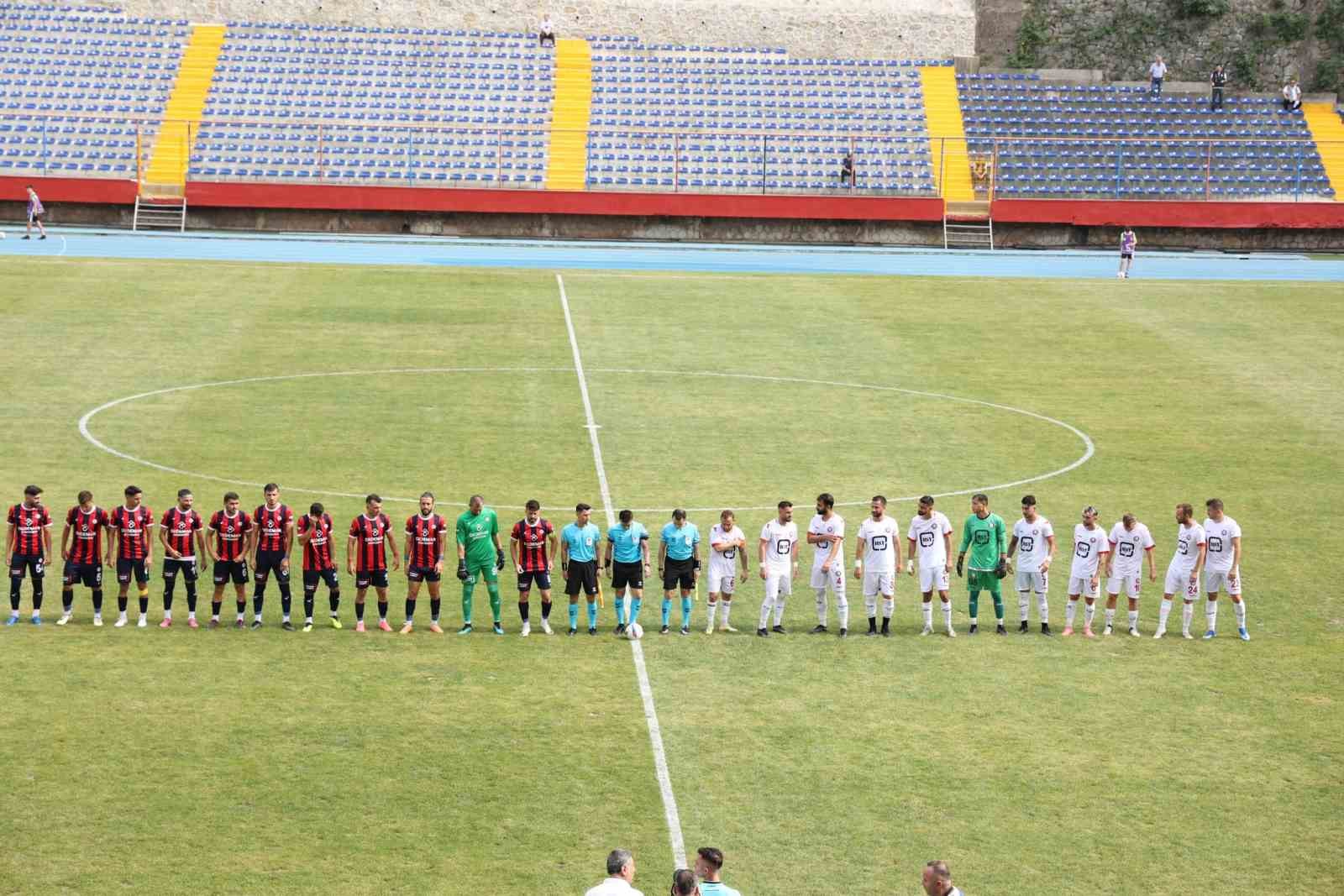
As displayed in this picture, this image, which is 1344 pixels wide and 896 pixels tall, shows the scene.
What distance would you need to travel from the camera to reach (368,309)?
40.0 meters

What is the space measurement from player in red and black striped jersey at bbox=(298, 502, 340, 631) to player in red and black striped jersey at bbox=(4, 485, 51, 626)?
9.75ft

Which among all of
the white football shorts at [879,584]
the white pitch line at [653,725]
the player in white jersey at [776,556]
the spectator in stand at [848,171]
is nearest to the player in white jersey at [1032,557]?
the white football shorts at [879,584]

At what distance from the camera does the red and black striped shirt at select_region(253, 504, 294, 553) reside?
19875 mm

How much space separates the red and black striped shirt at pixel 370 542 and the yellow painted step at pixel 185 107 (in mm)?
35359

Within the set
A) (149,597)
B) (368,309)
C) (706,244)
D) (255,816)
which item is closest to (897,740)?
(255,816)

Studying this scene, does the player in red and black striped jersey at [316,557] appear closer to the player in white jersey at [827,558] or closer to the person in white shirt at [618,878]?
the player in white jersey at [827,558]

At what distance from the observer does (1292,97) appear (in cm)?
5816

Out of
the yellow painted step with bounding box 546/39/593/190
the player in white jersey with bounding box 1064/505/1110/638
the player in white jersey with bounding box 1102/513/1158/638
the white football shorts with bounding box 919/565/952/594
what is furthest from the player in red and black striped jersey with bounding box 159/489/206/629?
the yellow painted step with bounding box 546/39/593/190

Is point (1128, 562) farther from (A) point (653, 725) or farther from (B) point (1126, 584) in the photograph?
(A) point (653, 725)

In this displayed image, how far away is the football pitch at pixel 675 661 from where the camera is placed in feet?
47.1

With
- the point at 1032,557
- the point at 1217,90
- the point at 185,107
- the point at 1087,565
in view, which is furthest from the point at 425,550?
the point at 1217,90

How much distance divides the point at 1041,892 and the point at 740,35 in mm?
51615

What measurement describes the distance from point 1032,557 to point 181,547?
10.4 metres

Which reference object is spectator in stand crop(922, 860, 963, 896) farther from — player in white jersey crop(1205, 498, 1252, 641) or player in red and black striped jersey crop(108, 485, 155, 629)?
player in red and black striped jersey crop(108, 485, 155, 629)
